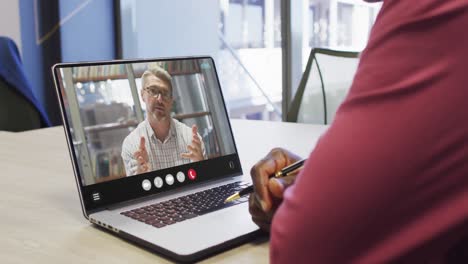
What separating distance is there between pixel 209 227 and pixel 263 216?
0.08 meters

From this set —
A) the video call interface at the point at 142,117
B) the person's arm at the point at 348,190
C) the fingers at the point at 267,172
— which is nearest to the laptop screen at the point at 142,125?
the video call interface at the point at 142,117

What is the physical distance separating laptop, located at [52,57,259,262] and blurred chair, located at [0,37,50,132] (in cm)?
187

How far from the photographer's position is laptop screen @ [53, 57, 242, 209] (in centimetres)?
85

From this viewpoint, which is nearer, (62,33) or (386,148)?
(386,148)

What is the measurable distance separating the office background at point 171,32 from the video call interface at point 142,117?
2577mm

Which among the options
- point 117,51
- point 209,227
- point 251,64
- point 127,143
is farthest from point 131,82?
point 251,64

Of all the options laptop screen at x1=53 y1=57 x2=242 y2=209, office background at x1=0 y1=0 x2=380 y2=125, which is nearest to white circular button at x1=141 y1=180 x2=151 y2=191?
laptop screen at x1=53 y1=57 x2=242 y2=209

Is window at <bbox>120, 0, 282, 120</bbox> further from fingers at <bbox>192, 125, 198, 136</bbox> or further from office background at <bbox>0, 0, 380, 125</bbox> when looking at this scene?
fingers at <bbox>192, 125, 198, 136</bbox>

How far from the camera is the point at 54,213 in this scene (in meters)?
0.90

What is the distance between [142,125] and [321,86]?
4.80 ft

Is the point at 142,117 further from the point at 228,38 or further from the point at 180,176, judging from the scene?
the point at 228,38

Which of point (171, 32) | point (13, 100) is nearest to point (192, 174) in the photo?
point (13, 100)

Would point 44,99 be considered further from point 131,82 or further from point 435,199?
point 435,199

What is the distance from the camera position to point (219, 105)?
3.40 ft
